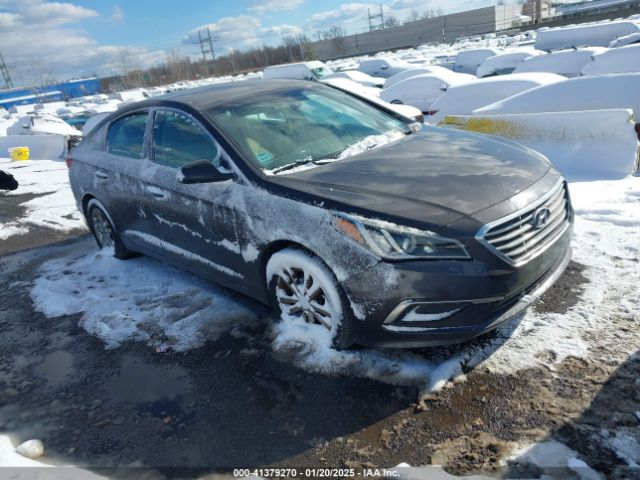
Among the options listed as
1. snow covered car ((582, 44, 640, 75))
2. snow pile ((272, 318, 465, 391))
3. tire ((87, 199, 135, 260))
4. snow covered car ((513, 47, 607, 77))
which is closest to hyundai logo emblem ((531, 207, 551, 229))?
snow pile ((272, 318, 465, 391))

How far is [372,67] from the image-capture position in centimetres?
2997

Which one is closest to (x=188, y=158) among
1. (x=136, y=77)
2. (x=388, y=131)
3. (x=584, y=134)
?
(x=388, y=131)

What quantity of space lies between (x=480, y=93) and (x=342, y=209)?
7.91 meters

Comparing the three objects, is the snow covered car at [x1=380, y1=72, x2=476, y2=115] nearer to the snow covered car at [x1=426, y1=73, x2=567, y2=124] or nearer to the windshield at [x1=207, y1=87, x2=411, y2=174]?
the snow covered car at [x1=426, y1=73, x2=567, y2=124]

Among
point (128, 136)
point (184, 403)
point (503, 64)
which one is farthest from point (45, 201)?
point (503, 64)

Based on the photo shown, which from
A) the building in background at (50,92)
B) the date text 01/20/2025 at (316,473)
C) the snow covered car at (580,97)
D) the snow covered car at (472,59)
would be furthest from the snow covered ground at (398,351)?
the building in background at (50,92)

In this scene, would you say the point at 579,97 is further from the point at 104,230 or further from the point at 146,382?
the point at 146,382

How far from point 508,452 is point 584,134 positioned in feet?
17.4

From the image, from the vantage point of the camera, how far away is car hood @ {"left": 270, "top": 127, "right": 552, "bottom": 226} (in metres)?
2.59

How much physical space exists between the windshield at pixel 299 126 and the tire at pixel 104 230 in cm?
204

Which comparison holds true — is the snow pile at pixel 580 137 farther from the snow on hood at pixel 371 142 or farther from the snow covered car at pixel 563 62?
the snow covered car at pixel 563 62

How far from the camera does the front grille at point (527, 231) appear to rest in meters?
2.49

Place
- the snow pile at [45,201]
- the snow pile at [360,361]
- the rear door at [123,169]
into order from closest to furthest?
1. the snow pile at [360,361]
2. the rear door at [123,169]
3. the snow pile at [45,201]

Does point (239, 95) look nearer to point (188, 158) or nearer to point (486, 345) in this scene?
point (188, 158)
